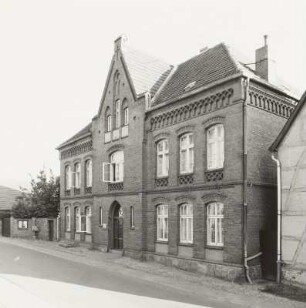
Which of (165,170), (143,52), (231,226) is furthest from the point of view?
(143,52)

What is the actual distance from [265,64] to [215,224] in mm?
7310

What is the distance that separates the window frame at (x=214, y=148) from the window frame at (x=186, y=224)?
2258 mm

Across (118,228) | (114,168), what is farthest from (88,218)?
(114,168)

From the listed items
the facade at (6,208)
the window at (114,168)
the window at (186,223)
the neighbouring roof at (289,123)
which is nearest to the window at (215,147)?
the neighbouring roof at (289,123)

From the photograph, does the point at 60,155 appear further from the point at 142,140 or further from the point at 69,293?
the point at 69,293

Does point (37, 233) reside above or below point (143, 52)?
below

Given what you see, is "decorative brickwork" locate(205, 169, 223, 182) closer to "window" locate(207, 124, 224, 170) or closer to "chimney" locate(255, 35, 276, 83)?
"window" locate(207, 124, 224, 170)

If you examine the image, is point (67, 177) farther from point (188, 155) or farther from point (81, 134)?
point (188, 155)

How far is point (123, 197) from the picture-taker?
22.2 meters

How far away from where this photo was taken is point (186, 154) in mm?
18484

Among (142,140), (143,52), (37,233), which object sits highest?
(143,52)

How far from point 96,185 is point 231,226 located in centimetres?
1139

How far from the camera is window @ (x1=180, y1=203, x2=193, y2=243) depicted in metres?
18.0

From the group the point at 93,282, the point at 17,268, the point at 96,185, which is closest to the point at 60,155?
the point at 96,185
